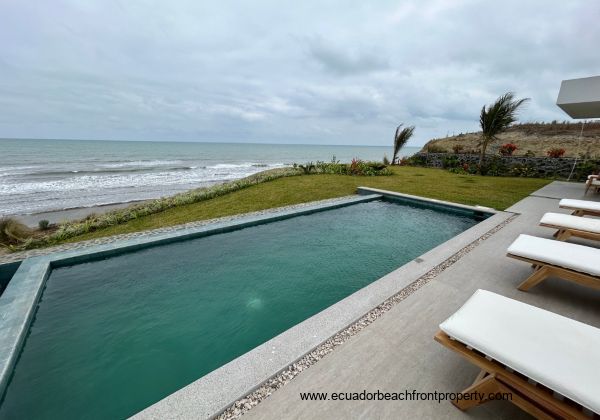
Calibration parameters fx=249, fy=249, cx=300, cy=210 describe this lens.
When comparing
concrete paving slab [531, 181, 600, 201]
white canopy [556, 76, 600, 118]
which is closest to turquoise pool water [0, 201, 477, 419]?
concrete paving slab [531, 181, 600, 201]

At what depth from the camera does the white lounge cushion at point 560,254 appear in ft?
8.20

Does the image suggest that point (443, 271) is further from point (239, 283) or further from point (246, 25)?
point (246, 25)

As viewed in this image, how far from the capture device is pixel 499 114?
39.7 feet

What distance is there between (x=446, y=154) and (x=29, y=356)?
1882 cm

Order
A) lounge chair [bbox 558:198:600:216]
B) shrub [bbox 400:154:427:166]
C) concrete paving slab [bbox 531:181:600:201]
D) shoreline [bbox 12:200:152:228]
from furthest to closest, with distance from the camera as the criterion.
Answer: shrub [bbox 400:154:427:166] → shoreline [bbox 12:200:152:228] → concrete paving slab [bbox 531:181:600:201] → lounge chair [bbox 558:198:600:216]

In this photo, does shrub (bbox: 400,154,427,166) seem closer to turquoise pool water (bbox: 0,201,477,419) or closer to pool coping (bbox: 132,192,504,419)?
turquoise pool water (bbox: 0,201,477,419)

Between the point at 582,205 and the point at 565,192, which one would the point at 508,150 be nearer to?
the point at 565,192

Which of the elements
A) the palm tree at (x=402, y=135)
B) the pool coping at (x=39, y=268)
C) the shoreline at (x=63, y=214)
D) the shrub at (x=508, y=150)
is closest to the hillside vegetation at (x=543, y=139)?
the shrub at (x=508, y=150)

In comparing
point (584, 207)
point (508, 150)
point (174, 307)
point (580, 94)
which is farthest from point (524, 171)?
point (174, 307)

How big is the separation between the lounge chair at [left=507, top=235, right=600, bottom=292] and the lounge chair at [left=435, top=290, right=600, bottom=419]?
1239 mm

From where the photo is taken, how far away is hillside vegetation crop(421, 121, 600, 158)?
13476 millimetres

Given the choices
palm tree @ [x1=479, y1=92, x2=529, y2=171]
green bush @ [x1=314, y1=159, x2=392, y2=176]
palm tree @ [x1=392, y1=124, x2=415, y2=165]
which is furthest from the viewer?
palm tree @ [x1=392, y1=124, x2=415, y2=165]

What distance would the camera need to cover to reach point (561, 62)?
41.3 feet

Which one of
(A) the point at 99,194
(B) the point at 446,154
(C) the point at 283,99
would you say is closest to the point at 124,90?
(C) the point at 283,99
